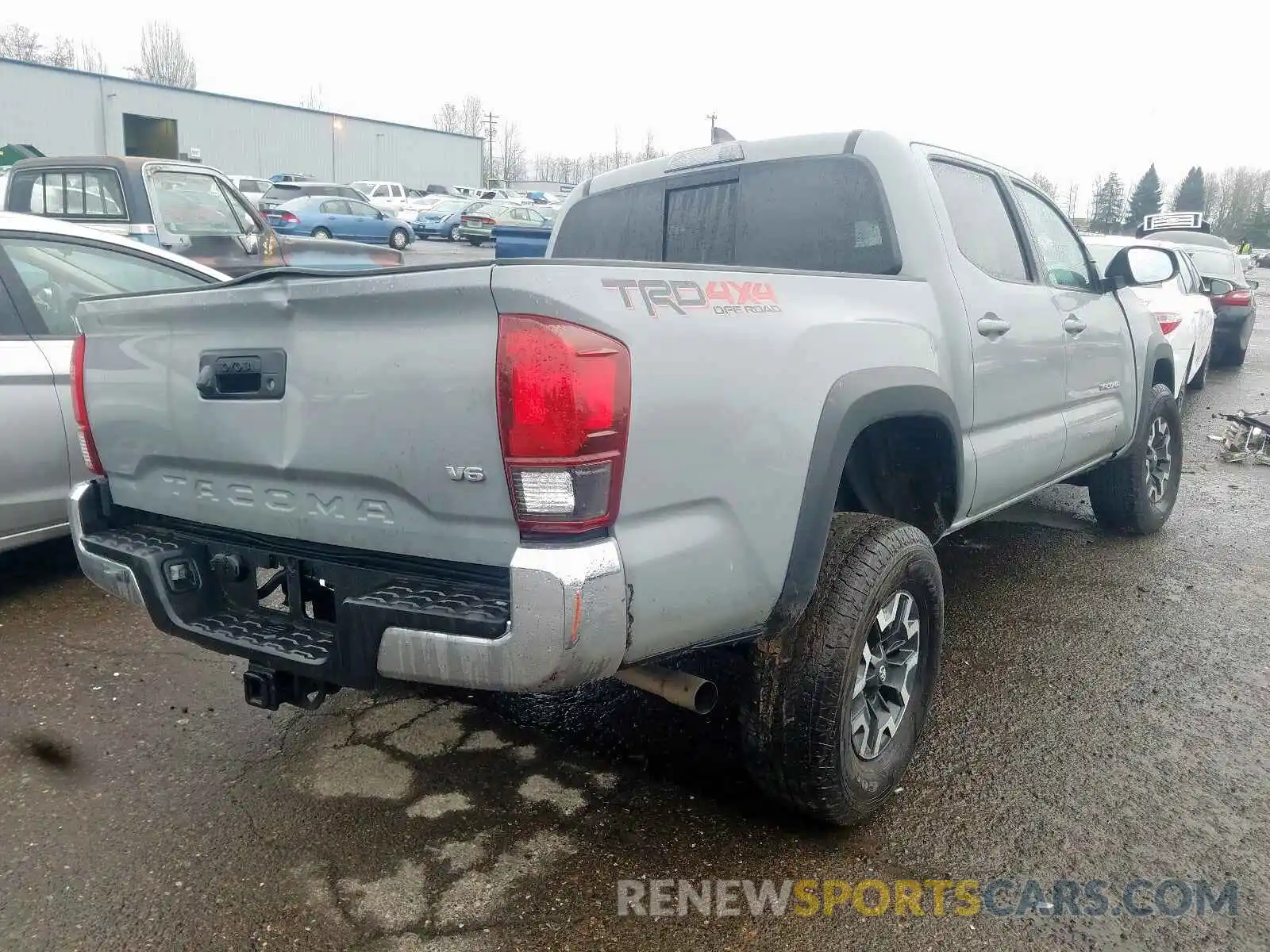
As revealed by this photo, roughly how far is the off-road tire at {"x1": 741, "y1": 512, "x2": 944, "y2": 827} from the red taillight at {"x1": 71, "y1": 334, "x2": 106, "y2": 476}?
1997 millimetres

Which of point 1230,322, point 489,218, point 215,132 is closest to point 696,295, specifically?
point 1230,322

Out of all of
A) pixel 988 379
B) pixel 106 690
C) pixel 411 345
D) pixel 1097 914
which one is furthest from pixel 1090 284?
pixel 106 690

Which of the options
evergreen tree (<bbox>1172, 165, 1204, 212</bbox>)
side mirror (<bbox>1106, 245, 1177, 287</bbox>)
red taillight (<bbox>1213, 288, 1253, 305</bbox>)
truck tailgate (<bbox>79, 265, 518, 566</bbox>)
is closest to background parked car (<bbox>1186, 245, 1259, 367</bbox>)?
red taillight (<bbox>1213, 288, 1253, 305</bbox>)

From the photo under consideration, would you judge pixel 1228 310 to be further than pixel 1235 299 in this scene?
Answer: Yes

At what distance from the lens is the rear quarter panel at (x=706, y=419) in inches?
81.1

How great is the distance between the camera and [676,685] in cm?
254

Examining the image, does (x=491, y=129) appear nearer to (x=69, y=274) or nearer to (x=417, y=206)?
(x=417, y=206)

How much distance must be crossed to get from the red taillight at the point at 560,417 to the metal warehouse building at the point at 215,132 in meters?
43.0

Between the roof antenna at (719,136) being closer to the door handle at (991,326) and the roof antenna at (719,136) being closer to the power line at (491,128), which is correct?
the door handle at (991,326)

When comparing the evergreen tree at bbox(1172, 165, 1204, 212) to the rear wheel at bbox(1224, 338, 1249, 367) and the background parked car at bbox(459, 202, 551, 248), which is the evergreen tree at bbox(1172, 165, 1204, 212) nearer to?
the background parked car at bbox(459, 202, 551, 248)

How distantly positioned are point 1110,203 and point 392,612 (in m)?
83.7

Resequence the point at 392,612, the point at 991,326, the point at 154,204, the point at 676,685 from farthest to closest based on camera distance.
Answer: the point at 154,204, the point at 991,326, the point at 676,685, the point at 392,612

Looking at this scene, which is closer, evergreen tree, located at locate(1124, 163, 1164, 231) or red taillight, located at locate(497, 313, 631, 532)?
red taillight, located at locate(497, 313, 631, 532)

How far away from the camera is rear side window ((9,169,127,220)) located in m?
8.56
